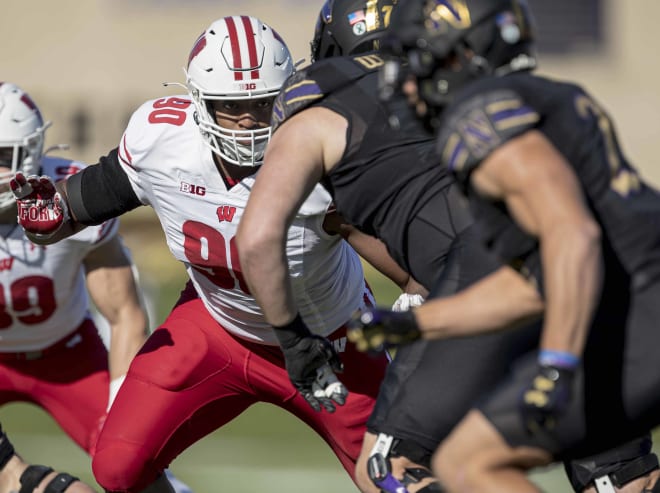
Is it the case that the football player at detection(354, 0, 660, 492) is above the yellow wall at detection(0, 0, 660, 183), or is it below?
above

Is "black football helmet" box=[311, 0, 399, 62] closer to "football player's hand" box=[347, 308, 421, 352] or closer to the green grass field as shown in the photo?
"football player's hand" box=[347, 308, 421, 352]

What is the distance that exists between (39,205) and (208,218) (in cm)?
57

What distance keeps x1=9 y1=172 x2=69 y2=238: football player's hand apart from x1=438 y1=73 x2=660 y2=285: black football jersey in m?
1.76

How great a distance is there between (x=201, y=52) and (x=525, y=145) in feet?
5.35

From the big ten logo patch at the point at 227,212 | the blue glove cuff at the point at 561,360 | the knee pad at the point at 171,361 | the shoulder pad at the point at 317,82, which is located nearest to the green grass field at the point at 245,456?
the knee pad at the point at 171,361

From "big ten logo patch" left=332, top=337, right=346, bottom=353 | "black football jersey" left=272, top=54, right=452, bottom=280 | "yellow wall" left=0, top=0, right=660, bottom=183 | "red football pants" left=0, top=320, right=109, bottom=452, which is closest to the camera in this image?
"black football jersey" left=272, top=54, right=452, bottom=280

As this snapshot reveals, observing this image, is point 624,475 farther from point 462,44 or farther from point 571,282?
point 462,44

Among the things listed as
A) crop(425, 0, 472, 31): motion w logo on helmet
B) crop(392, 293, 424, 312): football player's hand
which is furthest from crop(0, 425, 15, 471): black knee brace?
crop(425, 0, 472, 31): motion w logo on helmet

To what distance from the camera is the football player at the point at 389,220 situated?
315 centimetres

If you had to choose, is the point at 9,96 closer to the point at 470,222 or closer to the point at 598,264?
the point at 470,222

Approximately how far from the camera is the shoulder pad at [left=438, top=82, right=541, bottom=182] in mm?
2594

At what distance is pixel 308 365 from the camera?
11.2ft

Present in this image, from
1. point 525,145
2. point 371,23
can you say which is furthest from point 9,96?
point 525,145

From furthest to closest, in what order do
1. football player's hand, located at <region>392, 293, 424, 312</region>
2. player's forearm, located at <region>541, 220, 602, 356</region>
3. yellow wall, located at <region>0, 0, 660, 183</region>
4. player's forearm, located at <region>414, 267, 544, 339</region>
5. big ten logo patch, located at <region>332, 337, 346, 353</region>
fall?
yellow wall, located at <region>0, 0, 660, 183</region> → big ten logo patch, located at <region>332, 337, 346, 353</region> → football player's hand, located at <region>392, 293, 424, 312</region> → player's forearm, located at <region>414, 267, 544, 339</region> → player's forearm, located at <region>541, 220, 602, 356</region>
